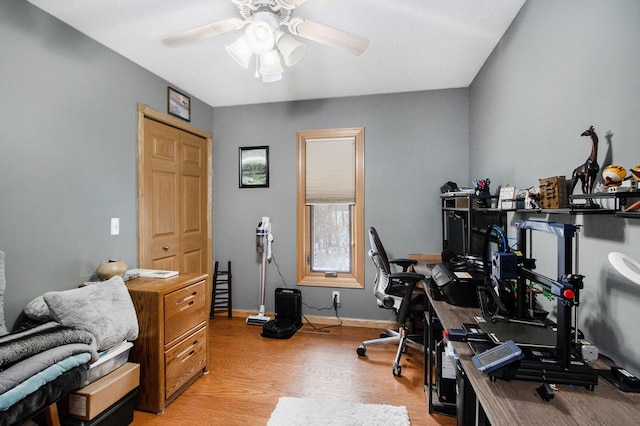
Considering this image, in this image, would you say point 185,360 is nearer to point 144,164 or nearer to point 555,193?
point 144,164

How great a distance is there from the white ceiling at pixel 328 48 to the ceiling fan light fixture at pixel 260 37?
1.16 ft

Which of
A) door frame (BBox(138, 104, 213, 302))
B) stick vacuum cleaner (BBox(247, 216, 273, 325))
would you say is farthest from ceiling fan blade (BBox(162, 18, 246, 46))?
stick vacuum cleaner (BBox(247, 216, 273, 325))

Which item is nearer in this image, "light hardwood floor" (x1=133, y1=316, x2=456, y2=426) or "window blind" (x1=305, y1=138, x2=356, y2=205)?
"light hardwood floor" (x1=133, y1=316, x2=456, y2=426)

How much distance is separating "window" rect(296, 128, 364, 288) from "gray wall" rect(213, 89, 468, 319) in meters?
0.09

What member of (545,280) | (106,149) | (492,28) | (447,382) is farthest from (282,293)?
(492,28)

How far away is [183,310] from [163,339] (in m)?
0.24

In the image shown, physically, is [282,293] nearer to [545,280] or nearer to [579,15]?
[545,280]

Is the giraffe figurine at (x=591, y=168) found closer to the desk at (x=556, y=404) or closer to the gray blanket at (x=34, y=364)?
the desk at (x=556, y=404)

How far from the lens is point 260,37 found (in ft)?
5.45

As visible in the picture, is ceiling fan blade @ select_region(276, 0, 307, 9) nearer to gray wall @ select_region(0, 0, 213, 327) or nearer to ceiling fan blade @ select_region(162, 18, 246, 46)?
ceiling fan blade @ select_region(162, 18, 246, 46)

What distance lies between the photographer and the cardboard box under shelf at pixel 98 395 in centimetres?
154

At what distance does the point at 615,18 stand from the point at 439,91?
7.17 feet

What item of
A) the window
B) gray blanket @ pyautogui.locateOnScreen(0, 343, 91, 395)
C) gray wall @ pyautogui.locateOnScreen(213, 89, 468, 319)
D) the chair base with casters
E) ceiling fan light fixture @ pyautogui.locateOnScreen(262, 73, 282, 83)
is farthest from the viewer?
the window

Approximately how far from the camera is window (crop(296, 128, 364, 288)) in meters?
3.33
